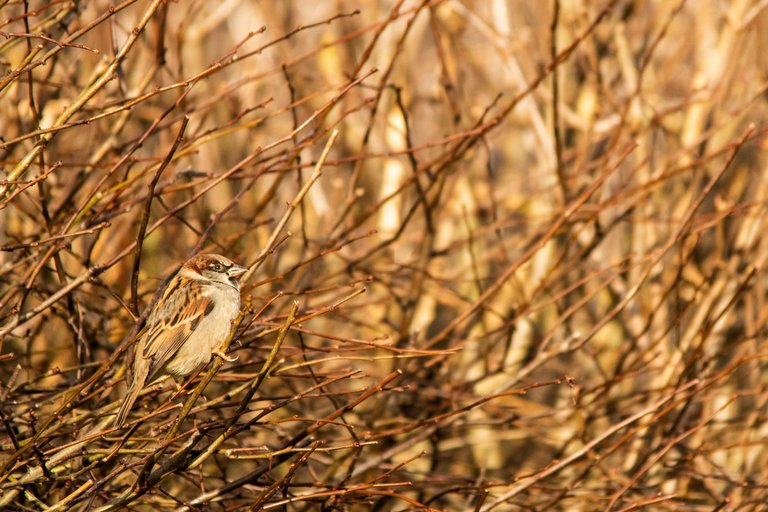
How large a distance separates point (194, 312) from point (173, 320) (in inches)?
4.5

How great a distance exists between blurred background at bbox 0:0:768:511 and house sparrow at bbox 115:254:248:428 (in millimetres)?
177

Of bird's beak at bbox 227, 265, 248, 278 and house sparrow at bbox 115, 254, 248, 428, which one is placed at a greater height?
bird's beak at bbox 227, 265, 248, 278

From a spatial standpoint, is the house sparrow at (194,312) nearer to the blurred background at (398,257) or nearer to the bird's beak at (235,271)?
the bird's beak at (235,271)

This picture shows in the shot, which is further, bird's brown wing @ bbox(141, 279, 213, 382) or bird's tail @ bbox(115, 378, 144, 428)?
bird's brown wing @ bbox(141, 279, 213, 382)

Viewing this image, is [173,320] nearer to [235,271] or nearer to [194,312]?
[194,312]

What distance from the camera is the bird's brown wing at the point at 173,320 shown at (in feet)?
11.8

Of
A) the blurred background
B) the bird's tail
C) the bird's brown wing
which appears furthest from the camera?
the bird's brown wing

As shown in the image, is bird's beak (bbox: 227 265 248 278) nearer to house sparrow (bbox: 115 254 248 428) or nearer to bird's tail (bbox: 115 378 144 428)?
house sparrow (bbox: 115 254 248 428)

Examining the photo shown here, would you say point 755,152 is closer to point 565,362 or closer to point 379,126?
point 565,362

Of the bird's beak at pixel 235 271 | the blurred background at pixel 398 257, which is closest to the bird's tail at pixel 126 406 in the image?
the blurred background at pixel 398 257

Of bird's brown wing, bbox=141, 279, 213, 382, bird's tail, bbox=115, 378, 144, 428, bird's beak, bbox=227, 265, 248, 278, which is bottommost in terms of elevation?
bird's tail, bbox=115, 378, 144, 428

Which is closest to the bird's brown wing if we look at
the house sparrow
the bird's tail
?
the house sparrow

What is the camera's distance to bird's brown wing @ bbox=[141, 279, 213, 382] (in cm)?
359

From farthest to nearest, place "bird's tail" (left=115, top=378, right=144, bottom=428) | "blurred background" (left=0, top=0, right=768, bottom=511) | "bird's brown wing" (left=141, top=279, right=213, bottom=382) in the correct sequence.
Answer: "bird's brown wing" (left=141, top=279, right=213, bottom=382) < "blurred background" (left=0, top=0, right=768, bottom=511) < "bird's tail" (left=115, top=378, right=144, bottom=428)
